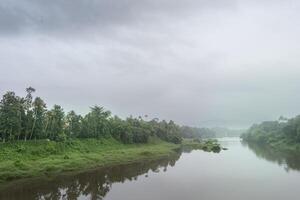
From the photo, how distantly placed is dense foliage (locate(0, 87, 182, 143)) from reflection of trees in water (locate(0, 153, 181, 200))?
14995 millimetres

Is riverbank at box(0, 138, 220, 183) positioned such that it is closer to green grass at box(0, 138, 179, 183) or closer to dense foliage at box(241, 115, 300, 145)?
green grass at box(0, 138, 179, 183)

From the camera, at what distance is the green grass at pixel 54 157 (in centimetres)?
4509

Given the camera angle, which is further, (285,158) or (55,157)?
(285,158)

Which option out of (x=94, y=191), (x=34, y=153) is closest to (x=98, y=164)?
(x=34, y=153)

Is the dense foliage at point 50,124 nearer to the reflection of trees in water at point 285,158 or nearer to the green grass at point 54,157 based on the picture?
the green grass at point 54,157

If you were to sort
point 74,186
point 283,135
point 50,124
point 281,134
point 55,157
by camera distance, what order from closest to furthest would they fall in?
point 74,186 < point 55,157 < point 50,124 < point 283,135 < point 281,134

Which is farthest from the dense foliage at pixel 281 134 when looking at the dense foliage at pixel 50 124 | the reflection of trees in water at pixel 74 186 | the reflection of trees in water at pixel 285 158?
the reflection of trees in water at pixel 74 186

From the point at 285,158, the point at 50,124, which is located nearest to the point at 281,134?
the point at 285,158

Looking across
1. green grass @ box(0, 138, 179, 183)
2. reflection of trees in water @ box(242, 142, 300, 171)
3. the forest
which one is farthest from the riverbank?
the forest

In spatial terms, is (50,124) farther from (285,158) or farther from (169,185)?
(285,158)

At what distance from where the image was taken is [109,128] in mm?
87750

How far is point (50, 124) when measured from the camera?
65.0 meters

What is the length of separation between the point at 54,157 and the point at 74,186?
16488mm

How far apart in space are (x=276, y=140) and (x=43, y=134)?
268 ft
